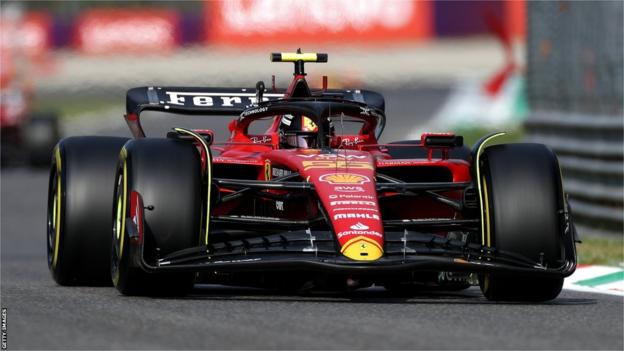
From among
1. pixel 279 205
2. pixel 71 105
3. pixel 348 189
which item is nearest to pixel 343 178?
pixel 348 189

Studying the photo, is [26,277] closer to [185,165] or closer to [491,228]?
[185,165]

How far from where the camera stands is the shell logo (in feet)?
29.1

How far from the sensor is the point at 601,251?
12.7 metres

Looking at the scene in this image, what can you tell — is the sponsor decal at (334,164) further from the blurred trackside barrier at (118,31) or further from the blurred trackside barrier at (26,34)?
the blurred trackside barrier at (26,34)

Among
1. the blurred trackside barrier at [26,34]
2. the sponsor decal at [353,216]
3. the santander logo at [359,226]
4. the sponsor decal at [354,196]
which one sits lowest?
the blurred trackside barrier at [26,34]

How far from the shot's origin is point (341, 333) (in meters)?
7.13

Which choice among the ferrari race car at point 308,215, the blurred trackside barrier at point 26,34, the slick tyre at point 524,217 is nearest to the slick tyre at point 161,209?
the ferrari race car at point 308,215

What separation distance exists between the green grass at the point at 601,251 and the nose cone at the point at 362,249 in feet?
12.5

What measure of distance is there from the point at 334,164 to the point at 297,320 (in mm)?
1640

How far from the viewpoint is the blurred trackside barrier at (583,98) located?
1509 cm

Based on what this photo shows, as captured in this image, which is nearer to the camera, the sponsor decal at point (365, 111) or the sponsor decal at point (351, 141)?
the sponsor decal at point (365, 111)

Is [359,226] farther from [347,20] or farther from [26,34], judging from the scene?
[26,34]

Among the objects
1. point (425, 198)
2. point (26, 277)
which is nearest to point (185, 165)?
point (425, 198)

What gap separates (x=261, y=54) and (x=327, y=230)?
2266 centimetres
